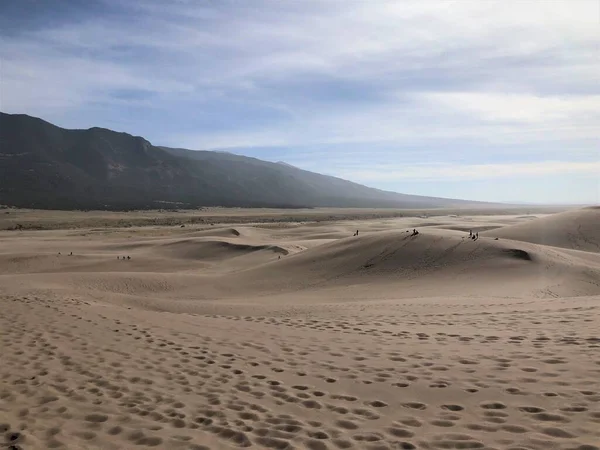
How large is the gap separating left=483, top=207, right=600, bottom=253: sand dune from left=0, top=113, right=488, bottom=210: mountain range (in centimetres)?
7524

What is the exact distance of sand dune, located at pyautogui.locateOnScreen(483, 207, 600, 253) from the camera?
2223cm

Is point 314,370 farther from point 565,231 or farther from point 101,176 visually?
point 101,176

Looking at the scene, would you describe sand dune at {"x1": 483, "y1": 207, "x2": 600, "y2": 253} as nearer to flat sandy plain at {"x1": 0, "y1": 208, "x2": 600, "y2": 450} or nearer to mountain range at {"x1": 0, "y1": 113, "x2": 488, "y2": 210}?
flat sandy plain at {"x1": 0, "y1": 208, "x2": 600, "y2": 450}

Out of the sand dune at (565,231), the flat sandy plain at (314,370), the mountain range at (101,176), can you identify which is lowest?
the flat sandy plain at (314,370)

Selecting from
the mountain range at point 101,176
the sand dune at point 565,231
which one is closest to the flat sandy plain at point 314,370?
the sand dune at point 565,231

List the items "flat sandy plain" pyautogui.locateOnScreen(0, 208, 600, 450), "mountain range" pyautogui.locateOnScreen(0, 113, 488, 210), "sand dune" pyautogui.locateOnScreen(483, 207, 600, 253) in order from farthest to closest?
1. "mountain range" pyautogui.locateOnScreen(0, 113, 488, 210)
2. "sand dune" pyautogui.locateOnScreen(483, 207, 600, 253)
3. "flat sandy plain" pyautogui.locateOnScreen(0, 208, 600, 450)

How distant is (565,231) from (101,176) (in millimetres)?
126340

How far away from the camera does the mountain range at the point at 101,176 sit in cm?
9894

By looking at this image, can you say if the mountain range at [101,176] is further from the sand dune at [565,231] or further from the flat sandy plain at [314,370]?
the flat sandy plain at [314,370]

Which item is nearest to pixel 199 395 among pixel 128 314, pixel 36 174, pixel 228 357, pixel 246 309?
pixel 228 357

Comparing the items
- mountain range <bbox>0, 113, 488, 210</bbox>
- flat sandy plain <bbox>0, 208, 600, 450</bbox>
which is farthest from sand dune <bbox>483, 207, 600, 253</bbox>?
mountain range <bbox>0, 113, 488, 210</bbox>

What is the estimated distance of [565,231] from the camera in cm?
2378

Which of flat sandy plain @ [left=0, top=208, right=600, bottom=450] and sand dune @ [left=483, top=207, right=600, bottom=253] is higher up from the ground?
sand dune @ [left=483, top=207, right=600, bottom=253]

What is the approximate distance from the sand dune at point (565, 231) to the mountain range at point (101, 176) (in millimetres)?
75244
